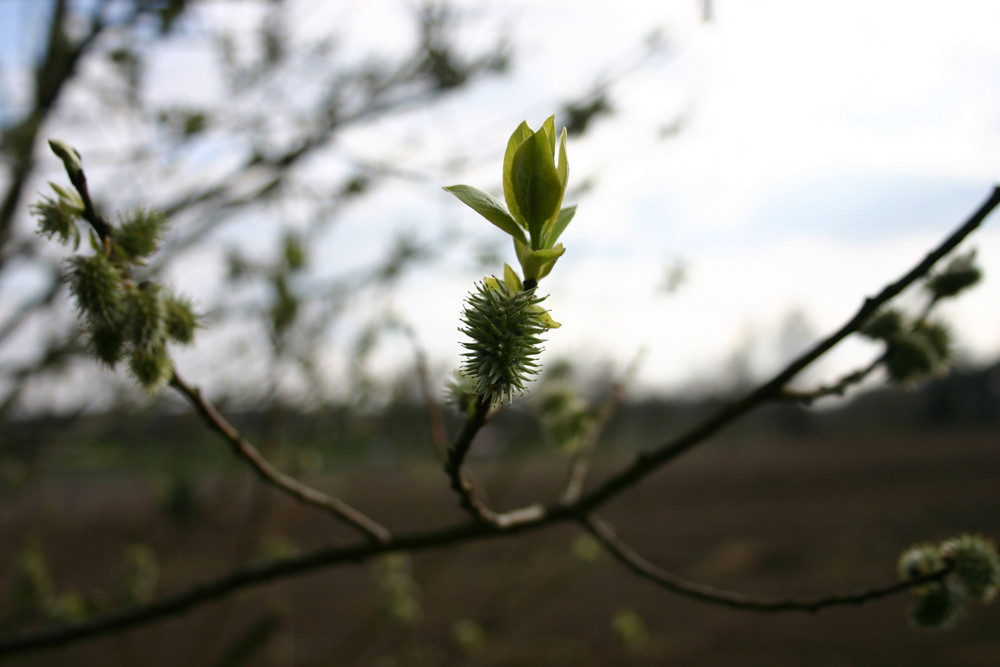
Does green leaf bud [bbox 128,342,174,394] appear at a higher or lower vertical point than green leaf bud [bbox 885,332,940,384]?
lower

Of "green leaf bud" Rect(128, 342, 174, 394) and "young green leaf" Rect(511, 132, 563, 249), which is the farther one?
"green leaf bud" Rect(128, 342, 174, 394)

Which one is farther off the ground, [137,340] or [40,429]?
[40,429]

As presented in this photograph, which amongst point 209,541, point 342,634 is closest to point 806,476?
point 342,634

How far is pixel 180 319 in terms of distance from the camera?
47.3 inches

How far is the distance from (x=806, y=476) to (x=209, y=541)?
686 inches

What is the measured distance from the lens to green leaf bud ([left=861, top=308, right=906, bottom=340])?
1529 millimetres

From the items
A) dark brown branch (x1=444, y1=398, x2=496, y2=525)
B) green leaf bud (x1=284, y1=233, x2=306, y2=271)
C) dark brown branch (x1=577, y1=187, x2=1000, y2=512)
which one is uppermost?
green leaf bud (x1=284, y1=233, x2=306, y2=271)

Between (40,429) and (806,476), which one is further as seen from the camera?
(806,476)

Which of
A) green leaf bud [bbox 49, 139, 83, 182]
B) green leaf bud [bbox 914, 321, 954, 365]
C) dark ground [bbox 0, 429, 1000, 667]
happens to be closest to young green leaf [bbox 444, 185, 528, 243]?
green leaf bud [bbox 49, 139, 83, 182]

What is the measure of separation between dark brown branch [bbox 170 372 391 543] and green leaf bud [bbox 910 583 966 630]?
3.76 ft

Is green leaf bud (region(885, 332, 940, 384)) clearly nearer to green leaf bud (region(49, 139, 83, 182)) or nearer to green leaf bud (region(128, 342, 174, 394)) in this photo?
green leaf bud (region(128, 342, 174, 394))

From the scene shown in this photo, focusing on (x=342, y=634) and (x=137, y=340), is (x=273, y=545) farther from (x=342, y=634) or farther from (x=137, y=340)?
(x=342, y=634)

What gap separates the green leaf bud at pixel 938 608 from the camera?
1.34 metres

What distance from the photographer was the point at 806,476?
20797 millimetres
